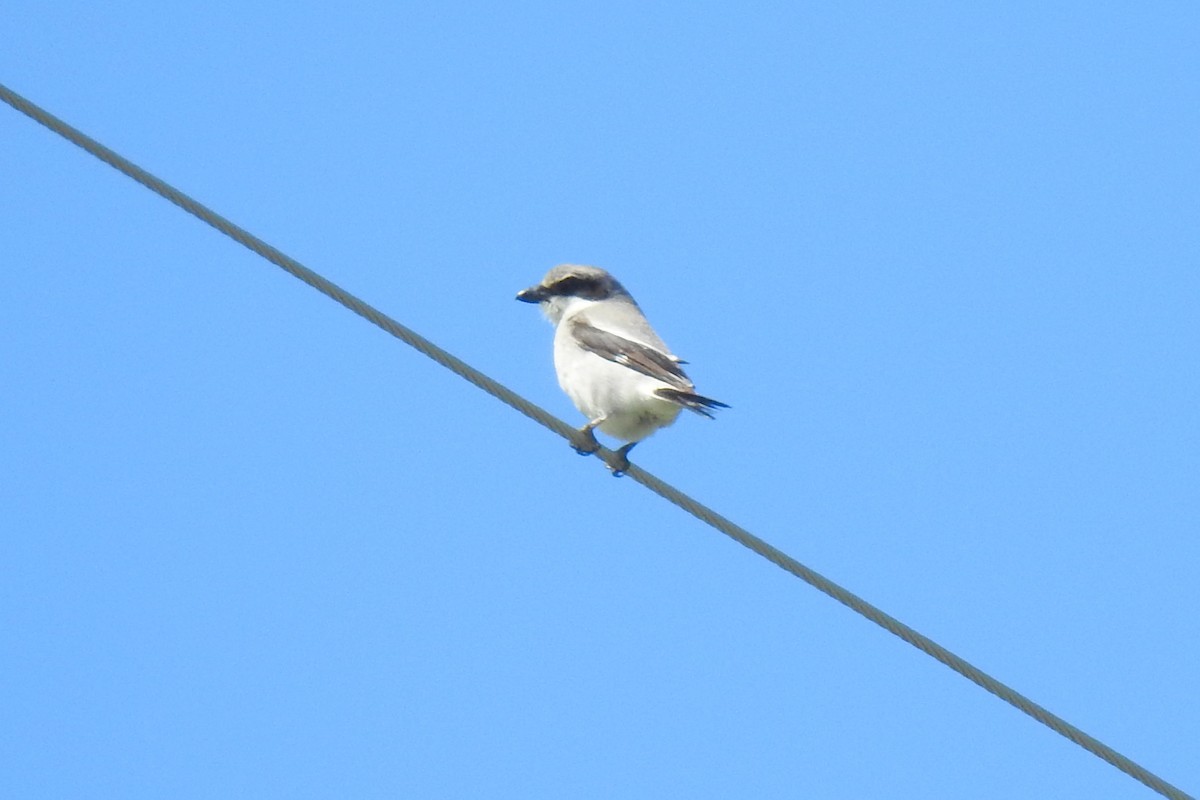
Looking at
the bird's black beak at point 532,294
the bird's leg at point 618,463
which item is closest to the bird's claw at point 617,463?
the bird's leg at point 618,463

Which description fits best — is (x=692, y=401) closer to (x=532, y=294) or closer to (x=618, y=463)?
(x=618, y=463)

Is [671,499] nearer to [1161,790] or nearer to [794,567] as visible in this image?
[794,567]

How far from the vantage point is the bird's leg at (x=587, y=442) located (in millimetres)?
7746

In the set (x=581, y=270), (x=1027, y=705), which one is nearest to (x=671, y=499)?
(x=1027, y=705)

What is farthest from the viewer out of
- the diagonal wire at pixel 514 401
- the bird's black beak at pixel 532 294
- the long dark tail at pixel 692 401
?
the bird's black beak at pixel 532 294

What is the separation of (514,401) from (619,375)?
204 cm

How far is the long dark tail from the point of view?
7390 mm

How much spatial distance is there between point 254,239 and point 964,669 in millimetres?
2673

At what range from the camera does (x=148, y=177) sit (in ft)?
17.4

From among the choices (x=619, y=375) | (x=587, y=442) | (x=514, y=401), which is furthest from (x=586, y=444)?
(x=514, y=401)

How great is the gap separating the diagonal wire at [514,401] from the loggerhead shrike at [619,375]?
1.57 metres

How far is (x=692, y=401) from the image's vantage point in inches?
297

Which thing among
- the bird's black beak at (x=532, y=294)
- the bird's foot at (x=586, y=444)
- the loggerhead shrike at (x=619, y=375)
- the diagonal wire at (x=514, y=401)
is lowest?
the diagonal wire at (x=514, y=401)

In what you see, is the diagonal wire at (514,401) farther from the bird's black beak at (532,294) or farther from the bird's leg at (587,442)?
the bird's black beak at (532,294)
